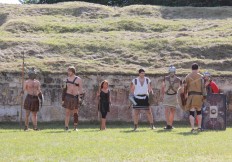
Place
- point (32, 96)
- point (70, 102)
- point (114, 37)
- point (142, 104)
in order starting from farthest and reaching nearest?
point (114, 37) < point (32, 96) < point (142, 104) < point (70, 102)

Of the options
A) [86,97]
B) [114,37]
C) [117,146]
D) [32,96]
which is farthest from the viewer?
[114,37]

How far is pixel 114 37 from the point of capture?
21750 mm

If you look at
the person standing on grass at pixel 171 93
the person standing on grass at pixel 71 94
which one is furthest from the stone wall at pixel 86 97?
the person standing on grass at pixel 71 94

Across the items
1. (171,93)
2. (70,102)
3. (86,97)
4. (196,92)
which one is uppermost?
(196,92)

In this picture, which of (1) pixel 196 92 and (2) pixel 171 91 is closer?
(1) pixel 196 92

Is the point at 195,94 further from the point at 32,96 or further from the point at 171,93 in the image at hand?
the point at 32,96

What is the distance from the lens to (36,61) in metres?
17.7

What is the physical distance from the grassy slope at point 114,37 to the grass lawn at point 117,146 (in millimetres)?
5004

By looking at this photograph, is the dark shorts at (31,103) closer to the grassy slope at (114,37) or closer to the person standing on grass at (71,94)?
the person standing on grass at (71,94)

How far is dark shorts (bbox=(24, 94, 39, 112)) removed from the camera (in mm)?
14586

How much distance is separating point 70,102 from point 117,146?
13.5 feet

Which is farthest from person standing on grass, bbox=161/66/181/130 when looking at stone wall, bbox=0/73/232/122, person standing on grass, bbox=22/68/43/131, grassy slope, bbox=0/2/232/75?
person standing on grass, bbox=22/68/43/131

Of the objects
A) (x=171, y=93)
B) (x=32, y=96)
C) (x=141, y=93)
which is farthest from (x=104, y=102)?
(x=32, y=96)

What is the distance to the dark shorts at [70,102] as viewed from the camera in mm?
14156
